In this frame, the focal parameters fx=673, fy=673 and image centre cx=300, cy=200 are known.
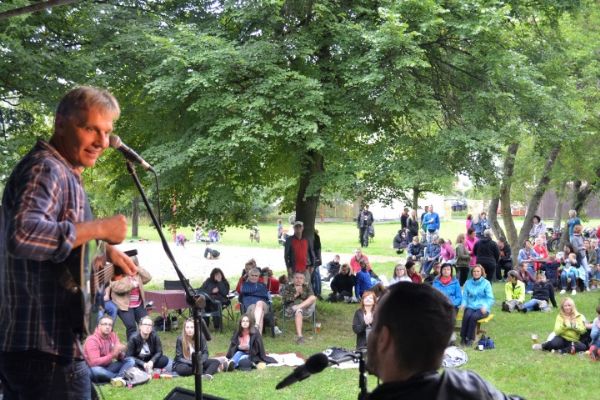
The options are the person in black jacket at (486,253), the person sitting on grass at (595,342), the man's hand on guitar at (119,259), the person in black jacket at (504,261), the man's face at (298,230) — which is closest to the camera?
the man's hand on guitar at (119,259)

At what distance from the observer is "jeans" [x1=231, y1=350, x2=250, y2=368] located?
9906 millimetres

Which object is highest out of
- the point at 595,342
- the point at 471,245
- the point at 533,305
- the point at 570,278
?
the point at 471,245

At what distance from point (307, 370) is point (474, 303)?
1005cm

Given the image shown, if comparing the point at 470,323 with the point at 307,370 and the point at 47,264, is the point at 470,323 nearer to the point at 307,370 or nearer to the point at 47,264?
the point at 307,370

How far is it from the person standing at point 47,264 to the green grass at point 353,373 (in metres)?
4.53

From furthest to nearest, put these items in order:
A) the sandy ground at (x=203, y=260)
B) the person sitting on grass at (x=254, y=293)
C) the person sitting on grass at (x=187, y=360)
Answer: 1. the sandy ground at (x=203, y=260)
2. the person sitting on grass at (x=254, y=293)
3. the person sitting on grass at (x=187, y=360)

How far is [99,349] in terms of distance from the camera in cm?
927

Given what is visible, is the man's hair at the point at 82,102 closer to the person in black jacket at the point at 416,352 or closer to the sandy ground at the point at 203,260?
the person in black jacket at the point at 416,352

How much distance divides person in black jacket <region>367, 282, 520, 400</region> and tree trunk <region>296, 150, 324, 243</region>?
9514 millimetres

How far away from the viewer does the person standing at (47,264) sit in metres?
2.34

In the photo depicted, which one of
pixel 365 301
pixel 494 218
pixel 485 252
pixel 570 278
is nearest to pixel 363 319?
pixel 365 301

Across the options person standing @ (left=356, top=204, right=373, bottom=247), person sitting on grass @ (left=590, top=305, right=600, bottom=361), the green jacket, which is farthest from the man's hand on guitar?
person standing @ (left=356, top=204, right=373, bottom=247)

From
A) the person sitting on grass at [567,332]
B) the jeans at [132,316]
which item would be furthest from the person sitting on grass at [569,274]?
the jeans at [132,316]

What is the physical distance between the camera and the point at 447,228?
41.9m
